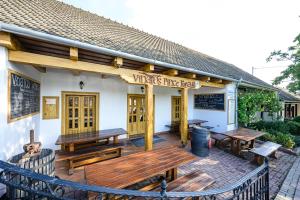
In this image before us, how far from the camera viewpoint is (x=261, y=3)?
689 centimetres

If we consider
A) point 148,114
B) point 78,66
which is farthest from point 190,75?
point 78,66

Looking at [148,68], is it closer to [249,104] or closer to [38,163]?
[38,163]

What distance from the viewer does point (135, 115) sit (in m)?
7.13

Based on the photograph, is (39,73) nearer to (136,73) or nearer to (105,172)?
(136,73)

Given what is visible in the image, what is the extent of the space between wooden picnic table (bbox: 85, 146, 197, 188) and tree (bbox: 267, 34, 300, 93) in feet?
36.9

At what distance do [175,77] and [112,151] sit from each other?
3.17m

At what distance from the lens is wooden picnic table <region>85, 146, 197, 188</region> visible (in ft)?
7.66

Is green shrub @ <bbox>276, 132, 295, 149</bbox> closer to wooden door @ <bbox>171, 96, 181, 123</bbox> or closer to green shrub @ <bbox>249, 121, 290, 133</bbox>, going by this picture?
green shrub @ <bbox>249, 121, 290, 133</bbox>

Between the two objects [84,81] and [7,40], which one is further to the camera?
[84,81]

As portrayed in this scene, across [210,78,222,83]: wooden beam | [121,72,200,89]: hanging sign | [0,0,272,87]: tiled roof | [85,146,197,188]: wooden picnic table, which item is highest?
[0,0,272,87]: tiled roof

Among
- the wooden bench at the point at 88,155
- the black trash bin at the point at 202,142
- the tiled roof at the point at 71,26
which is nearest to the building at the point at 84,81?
the tiled roof at the point at 71,26

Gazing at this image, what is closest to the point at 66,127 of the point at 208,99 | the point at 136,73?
the point at 136,73

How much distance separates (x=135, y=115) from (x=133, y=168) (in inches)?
173

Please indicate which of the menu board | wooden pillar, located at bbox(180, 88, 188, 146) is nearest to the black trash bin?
wooden pillar, located at bbox(180, 88, 188, 146)
